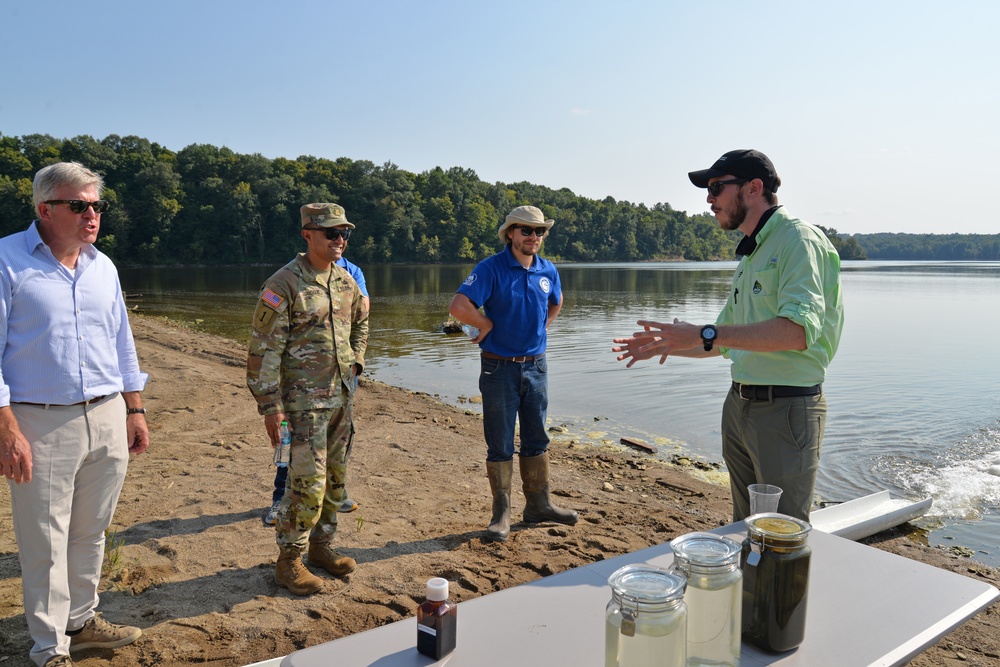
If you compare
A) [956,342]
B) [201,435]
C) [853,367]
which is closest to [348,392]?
[201,435]

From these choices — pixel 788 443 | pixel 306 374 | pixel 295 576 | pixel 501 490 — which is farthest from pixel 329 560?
pixel 788 443

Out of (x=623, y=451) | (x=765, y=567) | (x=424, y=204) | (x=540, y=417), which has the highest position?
(x=424, y=204)

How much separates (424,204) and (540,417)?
97586mm

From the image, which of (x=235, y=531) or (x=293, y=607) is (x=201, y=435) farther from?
(x=293, y=607)

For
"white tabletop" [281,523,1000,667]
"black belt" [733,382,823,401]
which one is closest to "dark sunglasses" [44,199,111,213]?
"white tabletop" [281,523,1000,667]

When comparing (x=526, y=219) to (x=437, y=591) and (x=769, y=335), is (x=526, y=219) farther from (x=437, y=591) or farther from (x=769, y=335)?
(x=437, y=591)

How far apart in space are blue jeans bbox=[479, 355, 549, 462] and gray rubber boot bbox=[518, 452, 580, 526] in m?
0.28

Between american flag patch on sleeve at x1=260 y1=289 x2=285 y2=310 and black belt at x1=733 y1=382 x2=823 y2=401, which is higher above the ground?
american flag patch on sleeve at x1=260 y1=289 x2=285 y2=310

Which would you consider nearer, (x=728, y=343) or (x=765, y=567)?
(x=765, y=567)

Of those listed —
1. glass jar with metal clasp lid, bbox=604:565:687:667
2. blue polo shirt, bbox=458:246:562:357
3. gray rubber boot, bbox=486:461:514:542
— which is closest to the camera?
glass jar with metal clasp lid, bbox=604:565:687:667

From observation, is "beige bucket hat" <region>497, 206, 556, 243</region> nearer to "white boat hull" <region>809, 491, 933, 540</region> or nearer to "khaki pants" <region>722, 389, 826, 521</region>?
"khaki pants" <region>722, 389, 826, 521</region>

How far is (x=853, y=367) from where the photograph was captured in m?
15.6

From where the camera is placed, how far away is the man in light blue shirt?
115 inches

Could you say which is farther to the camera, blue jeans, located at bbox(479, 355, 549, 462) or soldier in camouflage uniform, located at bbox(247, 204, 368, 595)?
blue jeans, located at bbox(479, 355, 549, 462)
